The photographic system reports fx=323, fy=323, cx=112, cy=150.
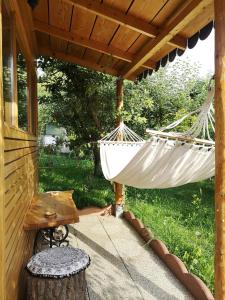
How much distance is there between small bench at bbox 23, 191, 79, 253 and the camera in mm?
2502

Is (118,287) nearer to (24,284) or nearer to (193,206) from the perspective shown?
(24,284)

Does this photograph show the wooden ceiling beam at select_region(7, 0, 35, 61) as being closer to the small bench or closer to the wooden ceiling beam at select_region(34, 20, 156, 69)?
the wooden ceiling beam at select_region(34, 20, 156, 69)

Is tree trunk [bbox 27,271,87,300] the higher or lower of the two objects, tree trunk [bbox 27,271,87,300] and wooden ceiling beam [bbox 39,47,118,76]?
the lower

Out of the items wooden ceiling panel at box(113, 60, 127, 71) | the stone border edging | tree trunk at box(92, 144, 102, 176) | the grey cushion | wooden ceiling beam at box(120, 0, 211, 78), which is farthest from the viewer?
tree trunk at box(92, 144, 102, 176)

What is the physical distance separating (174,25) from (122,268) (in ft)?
6.99

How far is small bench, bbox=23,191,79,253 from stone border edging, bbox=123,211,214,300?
3.09 ft

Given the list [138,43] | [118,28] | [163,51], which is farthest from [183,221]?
[118,28]

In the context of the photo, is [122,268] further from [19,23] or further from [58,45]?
[58,45]

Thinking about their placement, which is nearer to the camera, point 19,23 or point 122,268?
point 19,23

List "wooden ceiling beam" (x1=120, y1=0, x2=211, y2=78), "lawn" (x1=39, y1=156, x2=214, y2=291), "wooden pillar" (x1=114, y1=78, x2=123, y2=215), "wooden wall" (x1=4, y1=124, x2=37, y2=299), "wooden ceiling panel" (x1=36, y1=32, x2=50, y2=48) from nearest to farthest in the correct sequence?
1. "wooden wall" (x1=4, y1=124, x2=37, y2=299)
2. "wooden ceiling beam" (x1=120, y1=0, x2=211, y2=78)
3. "lawn" (x1=39, y1=156, x2=214, y2=291)
4. "wooden ceiling panel" (x1=36, y1=32, x2=50, y2=48)
5. "wooden pillar" (x1=114, y1=78, x2=123, y2=215)

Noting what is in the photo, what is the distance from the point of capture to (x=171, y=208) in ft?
16.6

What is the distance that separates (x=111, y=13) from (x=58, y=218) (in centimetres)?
180

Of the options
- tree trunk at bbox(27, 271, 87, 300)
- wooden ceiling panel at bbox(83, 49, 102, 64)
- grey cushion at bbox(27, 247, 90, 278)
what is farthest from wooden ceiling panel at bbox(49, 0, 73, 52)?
tree trunk at bbox(27, 271, 87, 300)

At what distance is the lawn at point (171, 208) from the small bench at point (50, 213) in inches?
44.3
